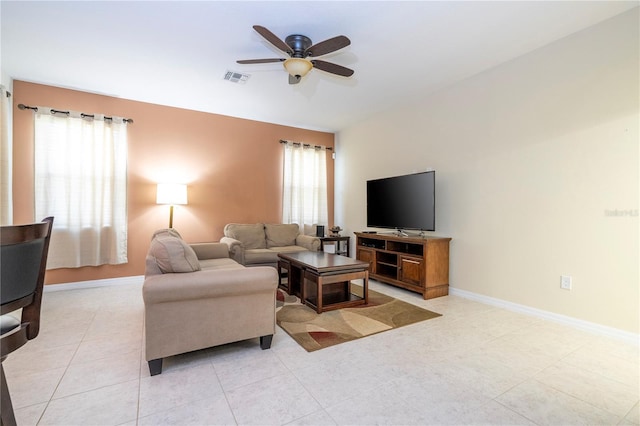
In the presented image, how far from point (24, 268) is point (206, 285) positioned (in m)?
0.98

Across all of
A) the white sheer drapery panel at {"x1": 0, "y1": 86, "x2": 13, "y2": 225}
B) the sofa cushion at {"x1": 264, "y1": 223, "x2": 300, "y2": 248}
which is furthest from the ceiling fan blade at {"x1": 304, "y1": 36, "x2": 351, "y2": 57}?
the white sheer drapery panel at {"x1": 0, "y1": 86, "x2": 13, "y2": 225}

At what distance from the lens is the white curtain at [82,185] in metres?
3.75

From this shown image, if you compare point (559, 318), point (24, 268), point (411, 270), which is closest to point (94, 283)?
point (24, 268)

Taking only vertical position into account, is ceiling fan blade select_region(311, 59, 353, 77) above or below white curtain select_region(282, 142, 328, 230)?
above

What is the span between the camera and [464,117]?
3.67 m

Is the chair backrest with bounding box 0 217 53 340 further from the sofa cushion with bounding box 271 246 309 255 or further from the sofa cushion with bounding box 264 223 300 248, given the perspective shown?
the sofa cushion with bounding box 264 223 300 248

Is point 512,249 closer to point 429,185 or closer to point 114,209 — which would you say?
point 429,185

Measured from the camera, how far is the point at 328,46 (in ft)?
7.78

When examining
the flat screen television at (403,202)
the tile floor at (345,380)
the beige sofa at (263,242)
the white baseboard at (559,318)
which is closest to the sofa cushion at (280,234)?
the beige sofa at (263,242)

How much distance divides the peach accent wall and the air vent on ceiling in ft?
4.54

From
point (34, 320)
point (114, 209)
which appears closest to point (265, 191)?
point (114, 209)

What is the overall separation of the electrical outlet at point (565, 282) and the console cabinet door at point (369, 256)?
7.11ft

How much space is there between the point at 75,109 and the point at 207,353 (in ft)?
12.8

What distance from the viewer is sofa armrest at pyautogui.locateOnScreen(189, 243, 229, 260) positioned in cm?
380
